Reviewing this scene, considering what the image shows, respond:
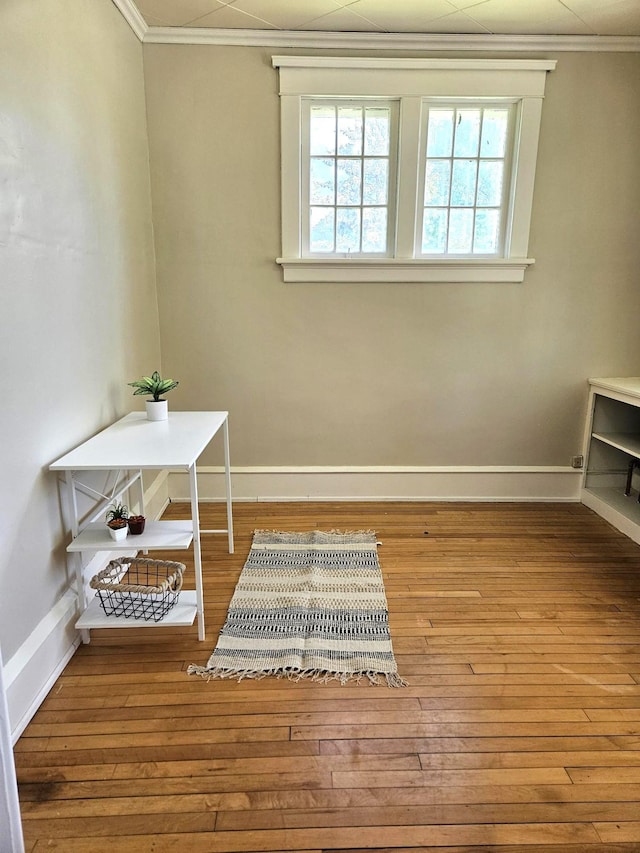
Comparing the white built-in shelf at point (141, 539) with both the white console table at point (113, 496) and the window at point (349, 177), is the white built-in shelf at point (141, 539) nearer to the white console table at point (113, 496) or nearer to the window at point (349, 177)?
the white console table at point (113, 496)

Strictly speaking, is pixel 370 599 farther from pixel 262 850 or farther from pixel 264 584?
pixel 262 850

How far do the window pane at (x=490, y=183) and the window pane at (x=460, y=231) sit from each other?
0.11 m

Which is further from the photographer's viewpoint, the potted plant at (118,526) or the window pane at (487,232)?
the window pane at (487,232)

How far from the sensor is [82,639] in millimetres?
2098

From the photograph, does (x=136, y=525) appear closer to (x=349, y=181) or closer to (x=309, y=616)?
(x=309, y=616)

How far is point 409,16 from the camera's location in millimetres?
2768

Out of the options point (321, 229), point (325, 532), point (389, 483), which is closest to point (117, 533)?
point (325, 532)

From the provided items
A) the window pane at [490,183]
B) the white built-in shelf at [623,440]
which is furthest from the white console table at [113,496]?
the white built-in shelf at [623,440]

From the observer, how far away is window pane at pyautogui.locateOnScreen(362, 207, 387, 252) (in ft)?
10.6

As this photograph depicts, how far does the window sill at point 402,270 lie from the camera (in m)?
3.20

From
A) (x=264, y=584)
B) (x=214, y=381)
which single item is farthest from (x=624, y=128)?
(x=264, y=584)

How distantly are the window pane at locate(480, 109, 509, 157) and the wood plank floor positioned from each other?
2466 mm

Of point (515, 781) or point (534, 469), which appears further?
point (534, 469)

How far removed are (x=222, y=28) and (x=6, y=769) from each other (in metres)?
3.38
